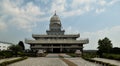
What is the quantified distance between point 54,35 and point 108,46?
36.6 m

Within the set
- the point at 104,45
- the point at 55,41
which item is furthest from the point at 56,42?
the point at 104,45

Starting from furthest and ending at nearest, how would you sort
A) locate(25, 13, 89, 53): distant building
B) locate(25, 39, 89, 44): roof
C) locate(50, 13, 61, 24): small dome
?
locate(50, 13, 61, 24): small dome
locate(25, 13, 89, 53): distant building
locate(25, 39, 89, 44): roof

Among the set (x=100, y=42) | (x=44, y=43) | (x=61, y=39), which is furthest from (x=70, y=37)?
(x=100, y=42)

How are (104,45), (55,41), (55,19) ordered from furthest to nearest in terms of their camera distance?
(55,19), (55,41), (104,45)

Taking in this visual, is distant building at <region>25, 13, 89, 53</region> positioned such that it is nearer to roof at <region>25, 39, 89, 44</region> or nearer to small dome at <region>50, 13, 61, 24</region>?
roof at <region>25, 39, 89, 44</region>

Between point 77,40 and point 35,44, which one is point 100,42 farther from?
point 35,44

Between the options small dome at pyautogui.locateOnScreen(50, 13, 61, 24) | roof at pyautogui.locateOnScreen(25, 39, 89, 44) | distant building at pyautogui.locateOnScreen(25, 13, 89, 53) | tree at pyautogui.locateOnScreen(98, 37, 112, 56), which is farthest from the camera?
small dome at pyautogui.locateOnScreen(50, 13, 61, 24)

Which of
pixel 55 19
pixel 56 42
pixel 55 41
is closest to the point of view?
pixel 56 42

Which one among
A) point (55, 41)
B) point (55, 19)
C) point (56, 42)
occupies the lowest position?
point (56, 42)

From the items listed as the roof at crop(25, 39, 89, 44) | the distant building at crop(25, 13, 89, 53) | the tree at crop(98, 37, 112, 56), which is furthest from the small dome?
the tree at crop(98, 37, 112, 56)

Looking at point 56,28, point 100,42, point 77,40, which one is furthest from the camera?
point 56,28

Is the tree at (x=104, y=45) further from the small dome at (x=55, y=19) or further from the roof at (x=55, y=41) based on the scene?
the small dome at (x=55, y=19)

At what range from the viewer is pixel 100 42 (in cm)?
6750

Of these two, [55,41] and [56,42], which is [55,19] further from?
[56,42]
